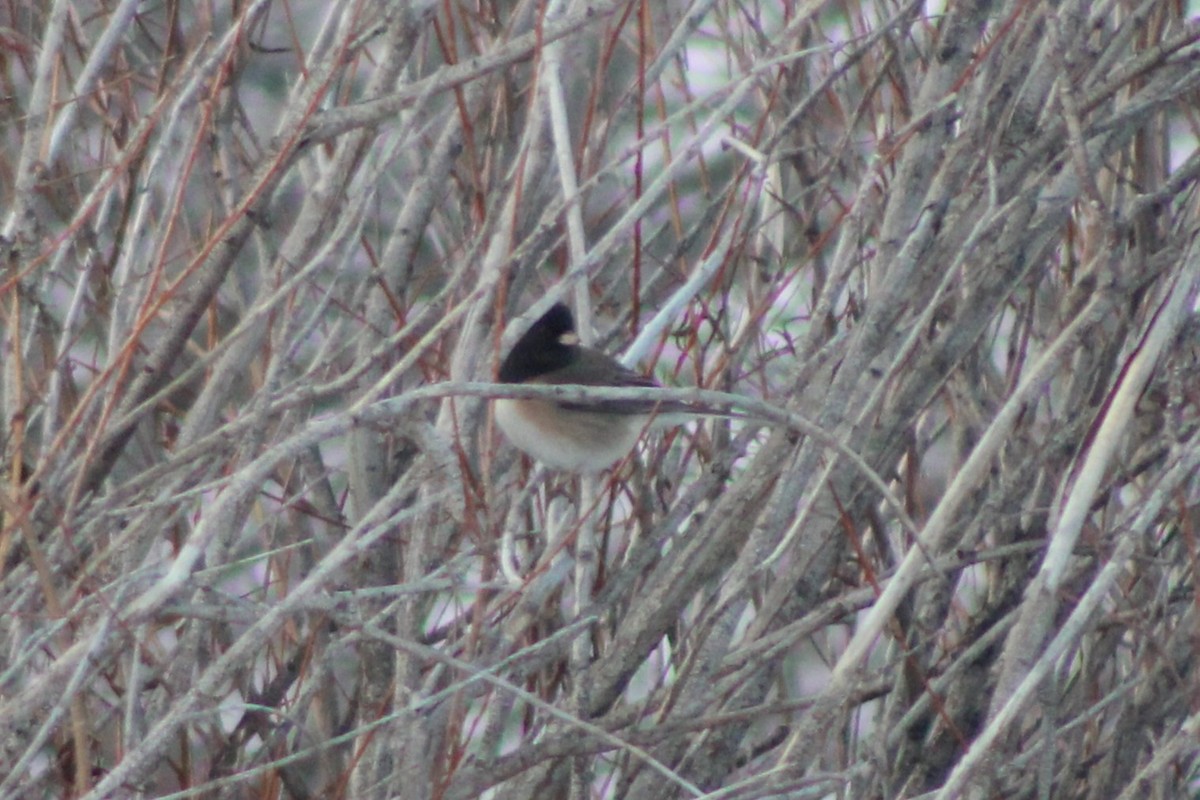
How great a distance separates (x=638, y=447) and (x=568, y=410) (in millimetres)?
449

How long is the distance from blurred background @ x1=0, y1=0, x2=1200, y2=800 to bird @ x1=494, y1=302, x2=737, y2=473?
61 millimetres

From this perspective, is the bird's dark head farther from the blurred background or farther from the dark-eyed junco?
the blurred background

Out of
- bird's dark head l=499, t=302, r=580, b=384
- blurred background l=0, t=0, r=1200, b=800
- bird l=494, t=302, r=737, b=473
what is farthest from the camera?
bird's dark head l=499, t=302, r=580, b=384

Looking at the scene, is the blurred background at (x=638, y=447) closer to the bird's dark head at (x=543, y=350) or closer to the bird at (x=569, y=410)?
the bird at (x=569, y=410)

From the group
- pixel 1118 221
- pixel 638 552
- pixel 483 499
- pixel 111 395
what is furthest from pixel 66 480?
Answer: pixel 1118 221

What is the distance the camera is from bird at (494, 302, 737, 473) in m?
2.54

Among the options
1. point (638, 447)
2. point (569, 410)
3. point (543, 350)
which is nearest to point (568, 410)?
point (569, 410)

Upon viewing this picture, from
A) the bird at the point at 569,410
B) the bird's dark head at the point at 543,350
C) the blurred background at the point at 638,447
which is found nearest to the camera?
the blurred background at the point at 638,447

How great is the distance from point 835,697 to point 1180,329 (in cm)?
71

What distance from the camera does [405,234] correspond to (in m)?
2.19

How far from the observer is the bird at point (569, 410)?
8.33 feet

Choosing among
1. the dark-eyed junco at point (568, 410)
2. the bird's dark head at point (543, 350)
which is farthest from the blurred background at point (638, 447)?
the bird's dark head at point (543, 350)

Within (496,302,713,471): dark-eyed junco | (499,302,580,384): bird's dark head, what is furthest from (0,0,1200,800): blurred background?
(499,302,580,384): bird's dark head

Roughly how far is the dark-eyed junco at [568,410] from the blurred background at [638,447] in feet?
0.19
